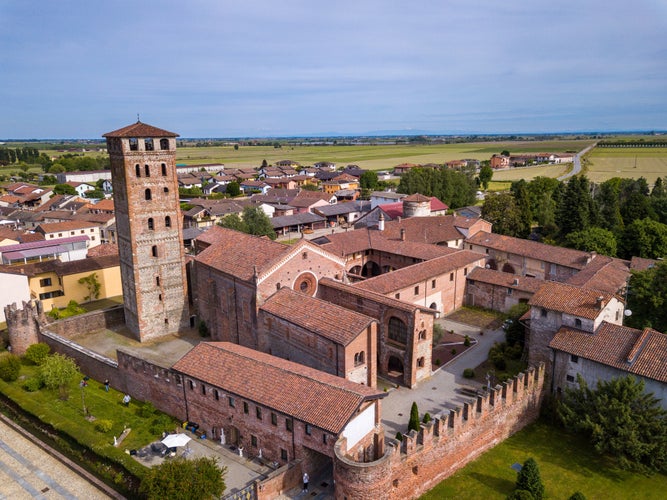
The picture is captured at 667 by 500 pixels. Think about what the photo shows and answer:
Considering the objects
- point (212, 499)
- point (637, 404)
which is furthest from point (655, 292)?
point (212, 499)

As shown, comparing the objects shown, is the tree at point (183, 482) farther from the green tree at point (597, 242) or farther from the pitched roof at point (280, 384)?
the green tree at point (597, 242)

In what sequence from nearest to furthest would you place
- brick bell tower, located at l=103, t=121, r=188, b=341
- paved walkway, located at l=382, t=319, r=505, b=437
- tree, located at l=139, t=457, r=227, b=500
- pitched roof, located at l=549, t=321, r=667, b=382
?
tree, located at l=139, t=457, r=227, b=500 < pitched roof, located at l=549, t=321, r=667, b=382 < paved walkway, located at l=382, t=319, r=505, b=437 < brick bell tower, located at l=103, t=121, r=188, b=341

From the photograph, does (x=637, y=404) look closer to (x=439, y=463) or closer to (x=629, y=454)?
Answer: (x=629, y=454)

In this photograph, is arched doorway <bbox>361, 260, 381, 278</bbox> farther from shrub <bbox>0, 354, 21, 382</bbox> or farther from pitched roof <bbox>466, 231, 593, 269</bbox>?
shrub <bbox>0, 354, 21, 382</bbox>

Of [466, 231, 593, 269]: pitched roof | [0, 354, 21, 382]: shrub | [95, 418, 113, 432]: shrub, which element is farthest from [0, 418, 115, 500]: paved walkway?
[466, 231, 593, 269]: pitched roof

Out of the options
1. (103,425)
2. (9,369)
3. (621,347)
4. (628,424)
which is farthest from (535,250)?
(9,369)

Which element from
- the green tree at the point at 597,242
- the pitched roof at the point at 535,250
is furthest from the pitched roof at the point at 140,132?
the green tree at the point at 597,242
